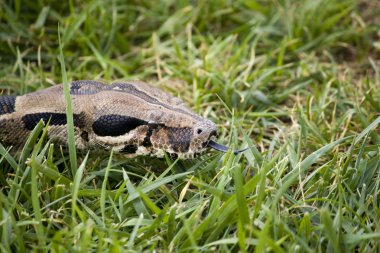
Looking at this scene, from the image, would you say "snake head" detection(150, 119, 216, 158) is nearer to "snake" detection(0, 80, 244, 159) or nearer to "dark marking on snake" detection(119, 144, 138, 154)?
"snake" detection(0, 80, 244, 159)

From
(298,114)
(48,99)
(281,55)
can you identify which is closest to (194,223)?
(48,99)

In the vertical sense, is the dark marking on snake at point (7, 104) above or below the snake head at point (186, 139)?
above

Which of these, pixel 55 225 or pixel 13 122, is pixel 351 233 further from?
pixel 13 122

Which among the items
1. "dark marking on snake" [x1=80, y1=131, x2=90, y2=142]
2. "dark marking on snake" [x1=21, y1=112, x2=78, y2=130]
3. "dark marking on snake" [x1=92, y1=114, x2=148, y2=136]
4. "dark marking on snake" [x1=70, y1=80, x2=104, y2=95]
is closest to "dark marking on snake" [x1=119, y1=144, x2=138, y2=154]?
"dark marking on snake" [x1=92, y1=114, x2=148, y2=136]

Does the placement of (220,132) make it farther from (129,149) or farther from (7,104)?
(7,104)

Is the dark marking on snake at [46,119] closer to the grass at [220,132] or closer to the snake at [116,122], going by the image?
the snake at [116,122]

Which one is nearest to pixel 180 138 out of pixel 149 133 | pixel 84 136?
pixel 149 133

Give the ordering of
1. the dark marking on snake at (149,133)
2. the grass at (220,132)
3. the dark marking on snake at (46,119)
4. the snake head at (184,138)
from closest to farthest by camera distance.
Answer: the grass at (220,132), the snake head at (184,138), the dark marking on snake at (149,133), the dark marking on snake at (46,119)

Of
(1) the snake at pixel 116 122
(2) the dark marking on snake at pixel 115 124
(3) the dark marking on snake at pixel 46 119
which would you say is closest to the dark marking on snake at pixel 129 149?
(1) the snake at pixel 116 122
